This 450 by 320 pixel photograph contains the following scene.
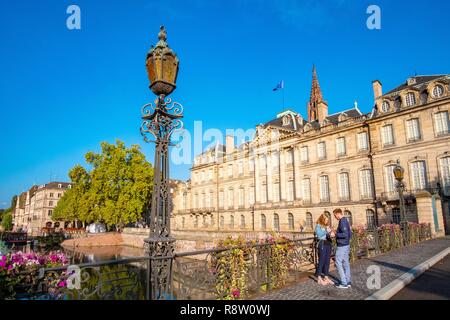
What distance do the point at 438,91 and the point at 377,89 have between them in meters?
6.32

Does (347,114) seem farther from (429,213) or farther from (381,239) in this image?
(381,239)

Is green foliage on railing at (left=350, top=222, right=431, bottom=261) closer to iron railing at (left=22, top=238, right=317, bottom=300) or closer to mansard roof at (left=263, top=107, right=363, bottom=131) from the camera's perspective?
iron railing at (left=22, top=238, right=317, bottom=300)

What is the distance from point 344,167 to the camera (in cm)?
3484

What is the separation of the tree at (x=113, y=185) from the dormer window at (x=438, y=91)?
35993 mm

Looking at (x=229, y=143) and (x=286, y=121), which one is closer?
(x=286, y=121)

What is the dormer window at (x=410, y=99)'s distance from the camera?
29900 mm

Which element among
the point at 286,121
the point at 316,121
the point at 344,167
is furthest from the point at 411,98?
the point at 286,121

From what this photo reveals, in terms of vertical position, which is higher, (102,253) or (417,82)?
(417,82)

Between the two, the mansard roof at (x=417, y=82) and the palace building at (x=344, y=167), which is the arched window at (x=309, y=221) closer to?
the palace building at (x=344, y=167)

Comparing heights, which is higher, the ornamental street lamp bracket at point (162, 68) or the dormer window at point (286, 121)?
the dormer window at point (286, 121)

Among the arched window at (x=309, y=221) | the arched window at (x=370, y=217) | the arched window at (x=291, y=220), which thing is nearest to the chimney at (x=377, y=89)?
the arched window at (x=370, y=217)

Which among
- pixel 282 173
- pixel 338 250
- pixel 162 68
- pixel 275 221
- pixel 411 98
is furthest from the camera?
pixel 282 173

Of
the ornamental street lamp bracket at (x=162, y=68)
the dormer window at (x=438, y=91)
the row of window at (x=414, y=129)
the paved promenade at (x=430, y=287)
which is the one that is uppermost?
the dormer window at (x=438, y=91)
